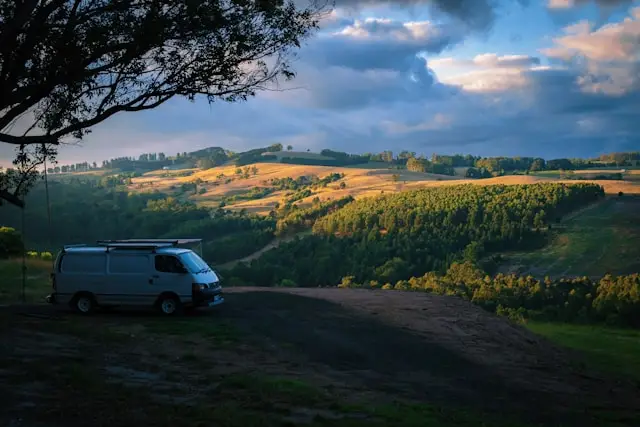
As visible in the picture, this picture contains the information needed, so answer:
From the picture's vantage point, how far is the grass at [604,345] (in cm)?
2609

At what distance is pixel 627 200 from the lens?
88.7 metres

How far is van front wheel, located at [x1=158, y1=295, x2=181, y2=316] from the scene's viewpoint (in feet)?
68.1

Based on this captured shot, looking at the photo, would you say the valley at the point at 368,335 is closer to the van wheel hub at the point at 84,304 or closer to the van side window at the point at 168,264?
the van wheel hub at the point at 84,304

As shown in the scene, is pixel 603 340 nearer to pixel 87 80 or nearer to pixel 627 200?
pixel 87 80

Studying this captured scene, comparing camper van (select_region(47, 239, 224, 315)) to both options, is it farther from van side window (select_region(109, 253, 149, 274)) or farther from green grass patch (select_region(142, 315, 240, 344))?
green grass patch (select_region(142, 315, 240, 344))

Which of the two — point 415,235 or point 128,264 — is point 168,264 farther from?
point 415,235

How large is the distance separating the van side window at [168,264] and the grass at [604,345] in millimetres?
14483

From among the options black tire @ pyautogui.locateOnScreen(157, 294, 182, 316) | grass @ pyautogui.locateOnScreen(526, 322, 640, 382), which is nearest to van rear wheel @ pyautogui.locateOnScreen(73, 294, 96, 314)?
black tire @ pyautogui.locateOnScreen(157, 294, 182, 316)

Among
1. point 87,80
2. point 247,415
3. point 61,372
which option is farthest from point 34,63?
point 247,415

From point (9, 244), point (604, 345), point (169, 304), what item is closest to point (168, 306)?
point (169, 304)

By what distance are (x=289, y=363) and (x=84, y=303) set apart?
8.18 metres

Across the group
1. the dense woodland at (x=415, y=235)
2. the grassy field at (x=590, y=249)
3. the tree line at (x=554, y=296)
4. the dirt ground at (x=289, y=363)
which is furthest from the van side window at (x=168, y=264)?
the grassy field at (x=590, y=249)

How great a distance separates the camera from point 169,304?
20.8 meters

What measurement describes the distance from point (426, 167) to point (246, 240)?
66.2m
